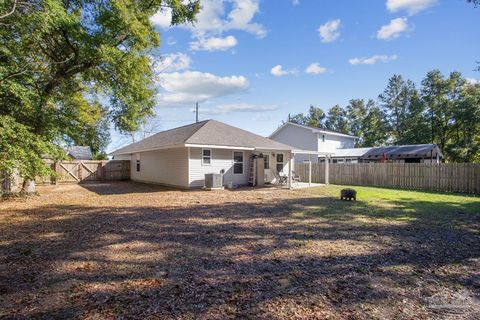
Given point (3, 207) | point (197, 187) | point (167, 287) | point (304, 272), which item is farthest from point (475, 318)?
point (197, 187)

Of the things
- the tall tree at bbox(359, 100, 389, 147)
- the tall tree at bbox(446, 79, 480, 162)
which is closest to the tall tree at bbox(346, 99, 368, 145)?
the tall tree at bbox(359, 100, 389, 147)

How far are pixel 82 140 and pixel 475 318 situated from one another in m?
14.8

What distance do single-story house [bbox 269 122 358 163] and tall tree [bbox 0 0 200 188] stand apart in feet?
58.9

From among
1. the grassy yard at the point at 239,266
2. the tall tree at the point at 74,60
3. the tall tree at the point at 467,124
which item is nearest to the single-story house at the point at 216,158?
the tall tree at the point at 74,60

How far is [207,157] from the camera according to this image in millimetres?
16609

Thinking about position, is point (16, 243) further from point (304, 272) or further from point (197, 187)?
point (197, 187)

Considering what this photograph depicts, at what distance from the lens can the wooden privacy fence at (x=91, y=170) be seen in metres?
22.1

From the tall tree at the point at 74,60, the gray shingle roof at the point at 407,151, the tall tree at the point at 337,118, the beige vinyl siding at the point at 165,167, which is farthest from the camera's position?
the tall tree at the point at 337,118

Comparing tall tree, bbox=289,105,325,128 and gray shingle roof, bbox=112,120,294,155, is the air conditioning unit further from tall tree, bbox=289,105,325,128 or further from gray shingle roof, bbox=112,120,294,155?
tall tree, bbox=289,105,325,128

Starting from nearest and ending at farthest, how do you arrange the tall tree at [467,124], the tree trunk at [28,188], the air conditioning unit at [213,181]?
the tree trunk at [28,188], the air conditioning unit at [213,181], the tall tree at [467,124]

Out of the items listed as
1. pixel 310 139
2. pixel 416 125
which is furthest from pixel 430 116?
pixel 310 139

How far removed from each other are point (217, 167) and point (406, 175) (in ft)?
38.4

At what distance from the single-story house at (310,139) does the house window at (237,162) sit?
11703 millimetres

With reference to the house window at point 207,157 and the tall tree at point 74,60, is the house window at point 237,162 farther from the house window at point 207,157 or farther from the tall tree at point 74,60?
the tall tree at point 74,60
